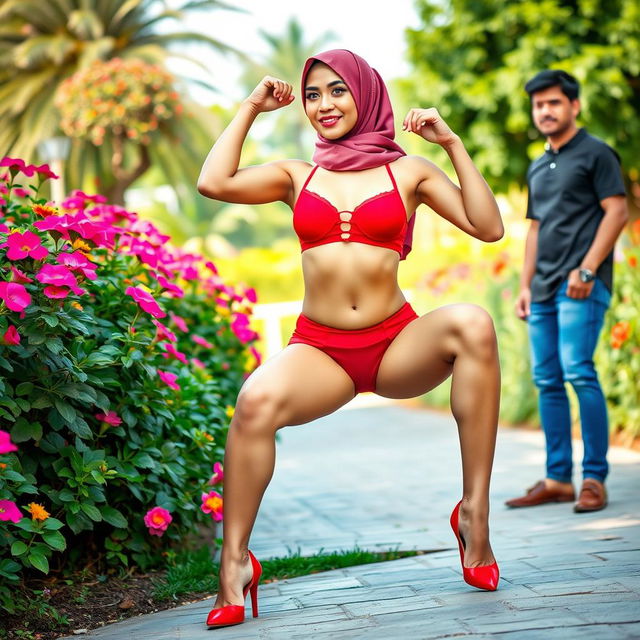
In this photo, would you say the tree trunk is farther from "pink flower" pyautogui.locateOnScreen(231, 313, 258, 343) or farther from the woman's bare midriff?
the woman's bare midriff

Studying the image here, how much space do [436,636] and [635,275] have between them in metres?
4.47

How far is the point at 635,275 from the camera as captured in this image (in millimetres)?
6469

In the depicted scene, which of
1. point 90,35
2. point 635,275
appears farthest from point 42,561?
point 90,35

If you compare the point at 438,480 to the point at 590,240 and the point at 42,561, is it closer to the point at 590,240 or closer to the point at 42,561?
the point at 590,240

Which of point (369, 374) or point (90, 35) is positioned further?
point (90, 35)

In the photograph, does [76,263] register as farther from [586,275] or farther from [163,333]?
[586,275]

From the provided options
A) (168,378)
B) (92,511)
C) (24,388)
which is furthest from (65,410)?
(168,378)

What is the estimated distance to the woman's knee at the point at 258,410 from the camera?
9.59 ft

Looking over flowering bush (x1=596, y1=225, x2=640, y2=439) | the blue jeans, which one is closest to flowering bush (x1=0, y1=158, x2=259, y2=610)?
the blue jeans

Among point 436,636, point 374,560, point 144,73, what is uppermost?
point 144,73

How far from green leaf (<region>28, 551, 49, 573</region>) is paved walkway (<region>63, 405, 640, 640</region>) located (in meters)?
0.28

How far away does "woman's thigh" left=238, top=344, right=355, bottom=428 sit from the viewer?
2932 mm

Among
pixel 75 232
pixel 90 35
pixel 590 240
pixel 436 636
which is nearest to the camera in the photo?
pixel 436 636

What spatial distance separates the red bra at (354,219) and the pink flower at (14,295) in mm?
854
